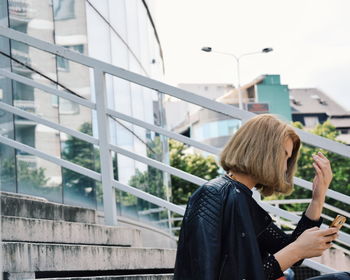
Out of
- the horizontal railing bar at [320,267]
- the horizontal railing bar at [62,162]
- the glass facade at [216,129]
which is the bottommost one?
the horizontal railing bar at [320,267]

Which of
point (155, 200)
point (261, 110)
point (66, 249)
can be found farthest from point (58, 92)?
point (261, 110)

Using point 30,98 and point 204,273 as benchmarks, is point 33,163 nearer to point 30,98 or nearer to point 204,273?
point 30,98

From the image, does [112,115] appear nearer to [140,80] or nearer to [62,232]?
[140,80]

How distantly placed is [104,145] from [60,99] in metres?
4.21

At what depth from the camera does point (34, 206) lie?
425cm

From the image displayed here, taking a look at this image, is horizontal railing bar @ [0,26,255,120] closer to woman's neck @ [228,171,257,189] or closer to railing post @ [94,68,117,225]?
railing post @ [94,68,117,225]

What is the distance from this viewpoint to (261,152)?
243 centimetres

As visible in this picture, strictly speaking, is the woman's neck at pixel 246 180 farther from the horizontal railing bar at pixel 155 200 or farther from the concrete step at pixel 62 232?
the horizontal railing bar at pixel 155 200

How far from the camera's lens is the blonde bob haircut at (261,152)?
7.97 ft

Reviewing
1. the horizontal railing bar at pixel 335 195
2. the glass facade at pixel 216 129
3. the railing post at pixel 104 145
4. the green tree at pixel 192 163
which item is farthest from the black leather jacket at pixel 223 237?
the glass facade at pixel 216 129

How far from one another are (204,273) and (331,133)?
48152 mm

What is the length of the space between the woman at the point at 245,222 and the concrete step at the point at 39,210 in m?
1.93

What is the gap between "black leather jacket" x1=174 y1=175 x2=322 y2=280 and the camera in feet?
7.38

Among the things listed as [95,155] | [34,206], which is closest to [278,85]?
[95,155]
